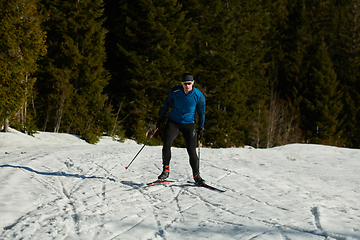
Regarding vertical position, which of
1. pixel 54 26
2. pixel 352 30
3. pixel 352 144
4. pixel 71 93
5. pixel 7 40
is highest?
pixel 352 30

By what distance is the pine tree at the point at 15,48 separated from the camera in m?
11.0

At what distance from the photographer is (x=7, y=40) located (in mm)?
10867

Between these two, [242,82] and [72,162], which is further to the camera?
[242,82]

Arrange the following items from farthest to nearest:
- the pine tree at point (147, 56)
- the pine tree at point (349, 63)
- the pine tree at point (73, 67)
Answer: the pine tree at point (349, 63), the pine tree at point (147, 56), the pine tree at point (73, 67)

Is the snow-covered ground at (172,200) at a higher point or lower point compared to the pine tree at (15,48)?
lower

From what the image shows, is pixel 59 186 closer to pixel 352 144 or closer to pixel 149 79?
pixel 149 79

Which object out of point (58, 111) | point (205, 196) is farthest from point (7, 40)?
point (205, 196)

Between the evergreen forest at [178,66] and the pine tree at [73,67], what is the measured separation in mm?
56

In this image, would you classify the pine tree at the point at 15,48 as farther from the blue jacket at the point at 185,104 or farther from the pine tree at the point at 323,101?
the pine tree at the point at 323,101

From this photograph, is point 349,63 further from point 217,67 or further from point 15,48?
point 15,48

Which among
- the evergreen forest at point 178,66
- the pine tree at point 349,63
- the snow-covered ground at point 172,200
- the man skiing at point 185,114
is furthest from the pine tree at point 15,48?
the pine tree at point 349,63

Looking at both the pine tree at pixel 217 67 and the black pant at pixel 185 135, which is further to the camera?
the pine tree at pixel 217 67

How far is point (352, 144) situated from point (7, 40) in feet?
118

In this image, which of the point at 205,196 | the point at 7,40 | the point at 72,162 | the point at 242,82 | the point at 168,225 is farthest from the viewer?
the point at 242,82
